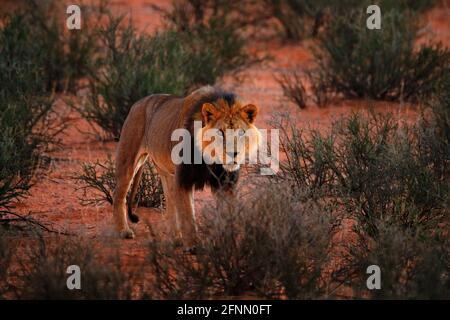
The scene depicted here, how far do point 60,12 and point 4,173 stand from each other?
1181 centimetres

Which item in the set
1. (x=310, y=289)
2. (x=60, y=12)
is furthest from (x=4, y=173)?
(x=60, y=12)

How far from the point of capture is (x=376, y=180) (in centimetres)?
816

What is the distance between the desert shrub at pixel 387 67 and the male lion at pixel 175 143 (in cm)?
702

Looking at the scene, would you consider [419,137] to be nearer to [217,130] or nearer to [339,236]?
[339,236]

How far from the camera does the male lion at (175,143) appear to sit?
712 centimetres

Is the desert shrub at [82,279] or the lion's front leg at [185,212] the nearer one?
the desert shrub at [82,279]

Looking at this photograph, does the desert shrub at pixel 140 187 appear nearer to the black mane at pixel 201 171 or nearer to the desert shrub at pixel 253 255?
the black mane at pixel 201 171

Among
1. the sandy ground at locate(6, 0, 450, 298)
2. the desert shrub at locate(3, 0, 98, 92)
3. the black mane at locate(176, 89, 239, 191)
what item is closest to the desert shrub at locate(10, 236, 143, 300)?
the sandy ground at locate(6, 0, 450, 298)

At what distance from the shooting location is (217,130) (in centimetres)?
702

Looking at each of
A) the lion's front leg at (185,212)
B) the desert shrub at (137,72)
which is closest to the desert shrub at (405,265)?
the lion's front leg at (185,212)

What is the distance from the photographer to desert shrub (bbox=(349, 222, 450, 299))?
5910 millimetres

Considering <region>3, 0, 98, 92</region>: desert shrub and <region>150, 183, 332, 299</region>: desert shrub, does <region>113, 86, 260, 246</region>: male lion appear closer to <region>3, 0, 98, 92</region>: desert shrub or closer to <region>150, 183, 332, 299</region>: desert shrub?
<region>150, 183, 332, 299</region>: desert shrub

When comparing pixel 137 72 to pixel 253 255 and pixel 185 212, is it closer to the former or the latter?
pixel 185 212

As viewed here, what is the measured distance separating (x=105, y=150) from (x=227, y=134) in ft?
17.9
